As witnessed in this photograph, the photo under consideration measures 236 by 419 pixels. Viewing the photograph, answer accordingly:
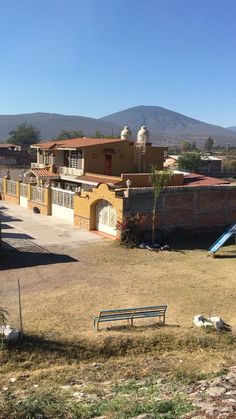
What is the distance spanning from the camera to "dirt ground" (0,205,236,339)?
48.7 feet

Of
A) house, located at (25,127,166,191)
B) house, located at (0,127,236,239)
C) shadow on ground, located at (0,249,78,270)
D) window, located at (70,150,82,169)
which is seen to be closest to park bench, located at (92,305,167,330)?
shadow on ground, located at (0,249,78,270)

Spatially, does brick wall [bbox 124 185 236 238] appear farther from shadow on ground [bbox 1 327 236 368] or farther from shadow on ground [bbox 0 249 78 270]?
shadow on ground [bbox 1 327 236 368]

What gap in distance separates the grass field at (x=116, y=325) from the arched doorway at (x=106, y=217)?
2.79 metres

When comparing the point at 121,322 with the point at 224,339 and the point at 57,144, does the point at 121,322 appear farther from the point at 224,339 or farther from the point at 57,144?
the point at 57,144

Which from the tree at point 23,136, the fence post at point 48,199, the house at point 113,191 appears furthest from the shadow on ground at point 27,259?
the tree at point 23,136

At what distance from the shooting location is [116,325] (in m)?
13.7

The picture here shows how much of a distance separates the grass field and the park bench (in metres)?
0.28

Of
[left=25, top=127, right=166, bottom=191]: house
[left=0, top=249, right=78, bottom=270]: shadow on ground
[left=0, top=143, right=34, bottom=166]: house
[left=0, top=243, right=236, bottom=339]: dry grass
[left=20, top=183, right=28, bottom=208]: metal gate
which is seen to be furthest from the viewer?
[left=0, top=143, right=34, bottom=166]: house

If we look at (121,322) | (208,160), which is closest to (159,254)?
(121,322)

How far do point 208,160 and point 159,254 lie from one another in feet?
212

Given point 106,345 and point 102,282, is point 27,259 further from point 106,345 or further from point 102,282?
point 106,345

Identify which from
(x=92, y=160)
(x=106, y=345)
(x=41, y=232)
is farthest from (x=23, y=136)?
(x=106, y=345)

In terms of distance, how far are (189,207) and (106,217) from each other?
5252 millimetres

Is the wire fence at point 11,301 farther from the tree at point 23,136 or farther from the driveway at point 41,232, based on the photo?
the tree at point 23,136
